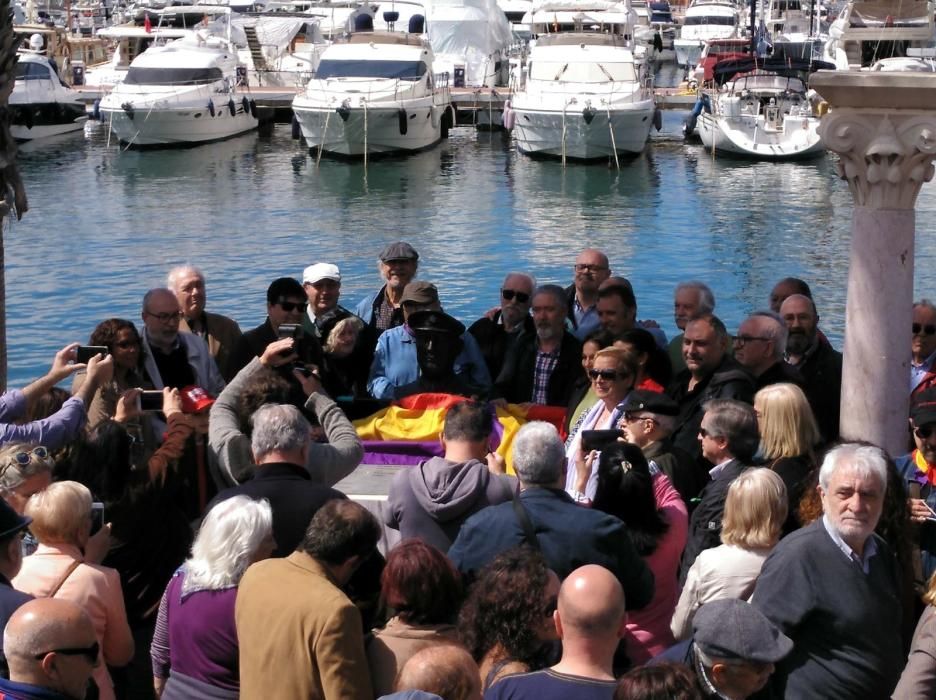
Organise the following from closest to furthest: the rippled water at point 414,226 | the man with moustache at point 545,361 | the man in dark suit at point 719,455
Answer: the man in dark suit at point 719,455 → the man with moustache at point 545,361 → the rippled water at point 414,226

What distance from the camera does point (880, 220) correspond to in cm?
669

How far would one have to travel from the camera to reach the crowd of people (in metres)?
3.92

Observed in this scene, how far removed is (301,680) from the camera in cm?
417

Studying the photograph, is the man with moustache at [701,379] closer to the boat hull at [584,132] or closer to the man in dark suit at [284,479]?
the man in dark suit at [284,479]

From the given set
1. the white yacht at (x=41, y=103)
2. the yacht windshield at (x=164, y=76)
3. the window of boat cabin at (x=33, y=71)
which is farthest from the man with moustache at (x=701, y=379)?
the window of boat cabin at (x=33, y=71)

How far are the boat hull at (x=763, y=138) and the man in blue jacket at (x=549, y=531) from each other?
3174 centimetres

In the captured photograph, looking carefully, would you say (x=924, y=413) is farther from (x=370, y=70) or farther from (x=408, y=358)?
(x=370, y=70)

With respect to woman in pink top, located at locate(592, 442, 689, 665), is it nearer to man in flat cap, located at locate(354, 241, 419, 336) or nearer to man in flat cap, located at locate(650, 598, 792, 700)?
man in flat cap, located at locate(650, 598, 792, 700)

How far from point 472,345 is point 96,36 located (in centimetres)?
5259

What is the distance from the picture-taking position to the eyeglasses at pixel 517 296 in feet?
26.9

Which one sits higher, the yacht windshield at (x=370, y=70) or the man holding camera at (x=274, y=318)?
the man holding camera at (x=274, y=318)

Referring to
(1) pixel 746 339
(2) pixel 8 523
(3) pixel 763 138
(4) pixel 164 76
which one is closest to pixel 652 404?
(1) pixel 746 339

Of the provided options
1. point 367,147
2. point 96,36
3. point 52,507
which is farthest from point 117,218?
point 96,36

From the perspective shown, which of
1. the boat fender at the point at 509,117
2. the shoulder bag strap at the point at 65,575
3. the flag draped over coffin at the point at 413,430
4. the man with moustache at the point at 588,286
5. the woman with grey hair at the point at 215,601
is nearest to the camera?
the woman with grey hair at the point at 215,601
